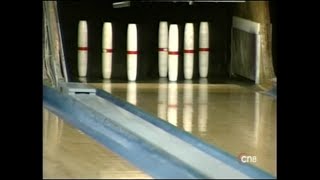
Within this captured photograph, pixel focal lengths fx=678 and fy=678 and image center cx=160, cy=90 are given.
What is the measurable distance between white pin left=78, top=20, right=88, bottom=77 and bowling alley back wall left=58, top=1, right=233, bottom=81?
0.09 feet

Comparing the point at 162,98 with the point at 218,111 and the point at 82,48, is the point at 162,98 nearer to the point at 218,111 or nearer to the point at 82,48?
the point at 218,111

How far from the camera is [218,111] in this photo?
338 cm

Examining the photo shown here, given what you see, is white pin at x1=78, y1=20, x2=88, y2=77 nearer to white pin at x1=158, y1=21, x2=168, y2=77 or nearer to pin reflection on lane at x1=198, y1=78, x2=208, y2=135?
white pin at x1=158, y1=21, x2=168, y2=77

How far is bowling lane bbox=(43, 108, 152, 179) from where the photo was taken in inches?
84.6

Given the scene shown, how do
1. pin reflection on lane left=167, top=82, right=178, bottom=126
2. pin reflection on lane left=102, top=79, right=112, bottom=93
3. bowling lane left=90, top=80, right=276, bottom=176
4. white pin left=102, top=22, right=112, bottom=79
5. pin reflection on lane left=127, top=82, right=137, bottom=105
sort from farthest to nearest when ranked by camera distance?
white pin left=102, top=22, right=112, bottom=79
pin reflection on lane left=102, top=79, right=112, bottom=93
pin reflection on lane left=127, top=82, right=137, bottom=105
pin reflection on lane left=167, top=82, right=178, bottom=126
bowling lane left=90, top=80, right=276, bottom=176

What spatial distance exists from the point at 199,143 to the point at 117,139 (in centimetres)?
32

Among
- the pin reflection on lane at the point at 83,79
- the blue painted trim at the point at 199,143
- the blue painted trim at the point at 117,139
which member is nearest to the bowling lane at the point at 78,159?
the blue painted trim at the point at 117,139

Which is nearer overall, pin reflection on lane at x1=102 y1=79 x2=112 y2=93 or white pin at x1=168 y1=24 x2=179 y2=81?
pin reflection on lane at x1=102 y1=79 x2=112 y2=93

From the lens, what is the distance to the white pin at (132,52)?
4.22 meters

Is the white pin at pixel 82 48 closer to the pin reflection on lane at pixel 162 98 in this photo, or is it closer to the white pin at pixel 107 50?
the white pin at pixel 107 50

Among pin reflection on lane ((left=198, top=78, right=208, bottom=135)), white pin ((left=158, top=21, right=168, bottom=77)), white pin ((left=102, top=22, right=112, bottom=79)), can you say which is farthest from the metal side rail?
white pin ((left=158, top=21, right=168, bottom=77))

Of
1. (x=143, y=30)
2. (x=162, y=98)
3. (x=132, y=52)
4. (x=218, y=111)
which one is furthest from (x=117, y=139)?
(x=143, y=30)
